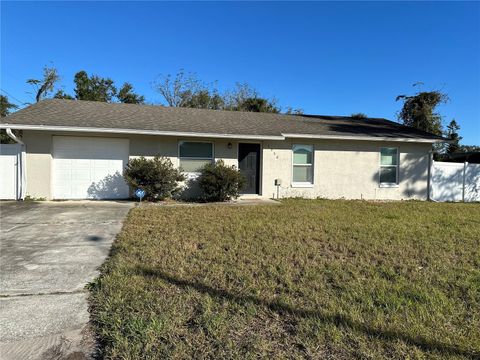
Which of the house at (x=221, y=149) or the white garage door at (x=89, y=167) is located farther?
the white garage door at (x=89, y=167)

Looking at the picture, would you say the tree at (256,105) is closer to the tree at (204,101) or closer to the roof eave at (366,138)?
the tree at (204,101)

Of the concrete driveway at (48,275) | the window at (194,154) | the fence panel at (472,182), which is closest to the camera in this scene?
the concrete driveway at (48,275)

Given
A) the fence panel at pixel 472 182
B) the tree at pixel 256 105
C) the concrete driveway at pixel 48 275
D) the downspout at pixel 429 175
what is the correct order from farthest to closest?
the tree at pixel 256 105, the fence panel at pixel 472 182, the downspout at pixel 429 175, the concrete driveway at pixel 48 275

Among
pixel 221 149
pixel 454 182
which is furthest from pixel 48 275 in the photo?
pixel 454 182

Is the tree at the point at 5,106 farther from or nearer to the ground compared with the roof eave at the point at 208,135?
farther from the ground

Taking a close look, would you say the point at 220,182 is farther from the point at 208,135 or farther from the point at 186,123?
the point at 186,123

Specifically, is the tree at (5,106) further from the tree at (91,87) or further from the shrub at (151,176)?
the shrub at (151,176)

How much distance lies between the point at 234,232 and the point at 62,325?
12.6 feet

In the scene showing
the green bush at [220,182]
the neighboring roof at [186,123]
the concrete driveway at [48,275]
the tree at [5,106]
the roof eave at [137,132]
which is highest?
the tree at [5,106]

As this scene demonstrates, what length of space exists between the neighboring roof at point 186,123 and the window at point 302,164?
726mm

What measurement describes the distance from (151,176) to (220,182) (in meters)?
2.24

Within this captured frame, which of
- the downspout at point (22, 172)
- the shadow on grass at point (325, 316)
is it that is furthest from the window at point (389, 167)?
the downspout at point (22, 172)

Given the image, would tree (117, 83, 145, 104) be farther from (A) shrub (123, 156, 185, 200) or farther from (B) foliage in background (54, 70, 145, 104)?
(A) shrub (123, 156, 185, 200)

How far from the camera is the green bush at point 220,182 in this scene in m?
11.3
